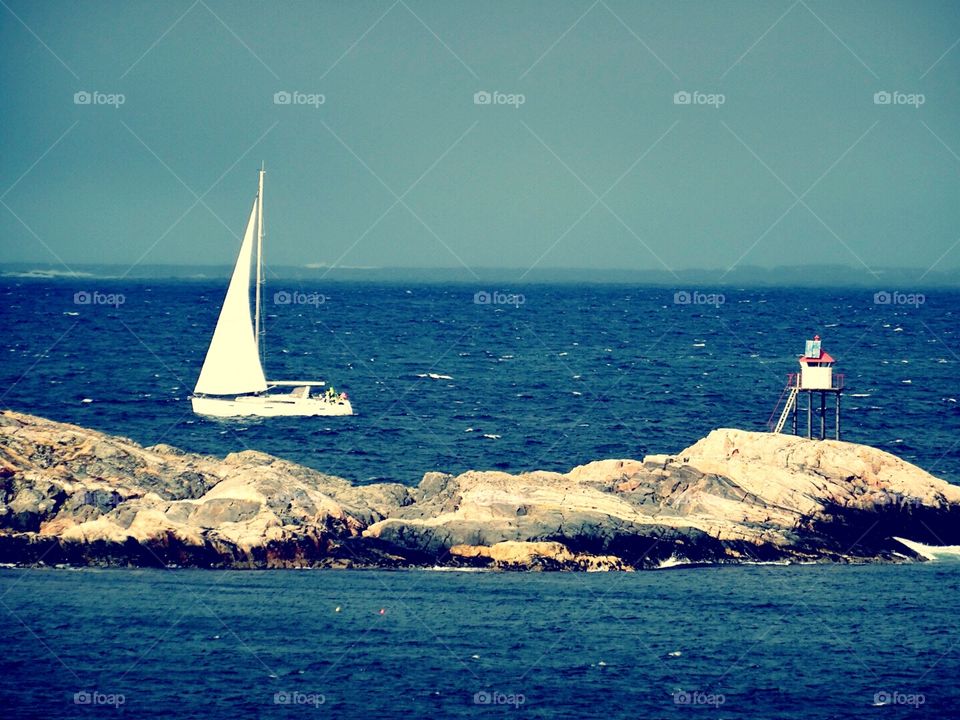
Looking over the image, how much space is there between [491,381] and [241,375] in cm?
2324

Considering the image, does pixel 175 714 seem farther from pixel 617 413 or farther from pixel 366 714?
pixel 617 413

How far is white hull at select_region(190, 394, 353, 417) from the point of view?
78.4m

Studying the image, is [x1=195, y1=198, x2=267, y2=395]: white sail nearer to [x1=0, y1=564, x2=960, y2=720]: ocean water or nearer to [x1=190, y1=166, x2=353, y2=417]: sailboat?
→ [x1=190, y1=166, x2=353, y2=417]: sailboat

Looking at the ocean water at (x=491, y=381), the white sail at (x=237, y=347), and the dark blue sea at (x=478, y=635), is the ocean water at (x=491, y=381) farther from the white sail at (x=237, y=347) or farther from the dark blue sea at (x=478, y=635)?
the white sail at (x=237, y=347)

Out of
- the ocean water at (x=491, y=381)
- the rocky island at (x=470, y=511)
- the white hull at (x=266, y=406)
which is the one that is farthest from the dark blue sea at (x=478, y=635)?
the white hull at (x=266, y=406)

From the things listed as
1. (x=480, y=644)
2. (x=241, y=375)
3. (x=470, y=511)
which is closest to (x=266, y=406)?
(x=241, y=375)

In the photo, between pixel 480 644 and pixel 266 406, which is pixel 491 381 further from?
pixel 480 644

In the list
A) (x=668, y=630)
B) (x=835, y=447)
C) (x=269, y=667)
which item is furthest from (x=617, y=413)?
(x=269, y=667)

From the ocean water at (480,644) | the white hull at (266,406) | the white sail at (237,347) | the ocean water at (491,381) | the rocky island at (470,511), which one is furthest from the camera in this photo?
the white hull at (266,406)

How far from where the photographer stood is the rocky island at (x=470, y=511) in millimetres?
45188

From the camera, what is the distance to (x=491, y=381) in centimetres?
9706

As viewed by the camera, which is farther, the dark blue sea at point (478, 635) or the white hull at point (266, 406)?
the white hull at point (266, 406)

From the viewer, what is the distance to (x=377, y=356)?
116562 millimetres

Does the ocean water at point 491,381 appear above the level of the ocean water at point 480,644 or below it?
above
